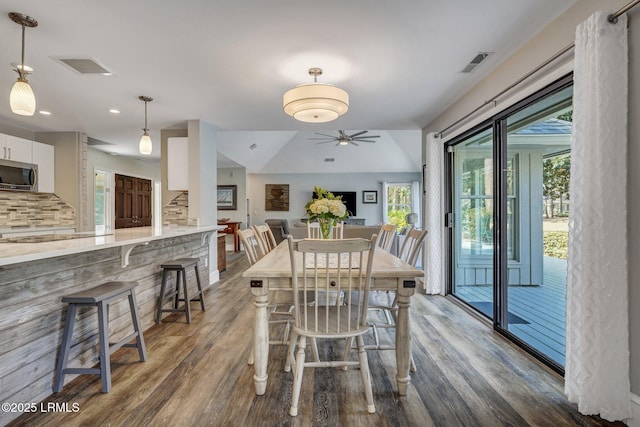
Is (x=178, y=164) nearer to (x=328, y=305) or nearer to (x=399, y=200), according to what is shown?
(x=328, y=305)

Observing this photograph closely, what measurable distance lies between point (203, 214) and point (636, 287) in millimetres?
4341

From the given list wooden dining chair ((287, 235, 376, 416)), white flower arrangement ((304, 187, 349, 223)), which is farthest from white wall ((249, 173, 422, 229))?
wooden dining chair ((287, 235, 376, 416))

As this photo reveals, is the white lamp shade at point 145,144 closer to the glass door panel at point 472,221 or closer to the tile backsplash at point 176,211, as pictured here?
the tile backsplash at point 176,211

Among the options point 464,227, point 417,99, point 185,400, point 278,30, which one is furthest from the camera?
point 464,227

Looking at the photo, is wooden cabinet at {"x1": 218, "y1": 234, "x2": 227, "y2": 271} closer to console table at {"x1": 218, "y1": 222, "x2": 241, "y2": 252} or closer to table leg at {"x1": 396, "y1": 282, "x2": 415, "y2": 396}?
console table at {"x1": 218, "y1": 222, "x2": 241, "y2": 252}

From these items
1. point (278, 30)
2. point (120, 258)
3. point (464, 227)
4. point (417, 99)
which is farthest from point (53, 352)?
point (464, 227)

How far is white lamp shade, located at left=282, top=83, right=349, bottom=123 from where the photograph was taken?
2.54m

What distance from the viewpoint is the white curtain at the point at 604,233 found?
1.62 m

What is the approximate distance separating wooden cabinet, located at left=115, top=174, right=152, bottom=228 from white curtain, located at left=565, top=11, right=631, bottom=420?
7776 mm

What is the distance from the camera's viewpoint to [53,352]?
1.96 metres

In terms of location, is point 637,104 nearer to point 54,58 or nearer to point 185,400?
point 185,400

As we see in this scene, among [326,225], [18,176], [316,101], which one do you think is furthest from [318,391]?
[18,176]

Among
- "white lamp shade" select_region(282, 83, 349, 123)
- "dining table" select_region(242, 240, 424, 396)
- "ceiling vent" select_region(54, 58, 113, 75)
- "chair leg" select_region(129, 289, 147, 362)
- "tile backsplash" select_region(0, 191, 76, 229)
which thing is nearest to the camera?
"dining table" select_region(242, 240, 424, 396)

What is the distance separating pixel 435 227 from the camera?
4191mm
